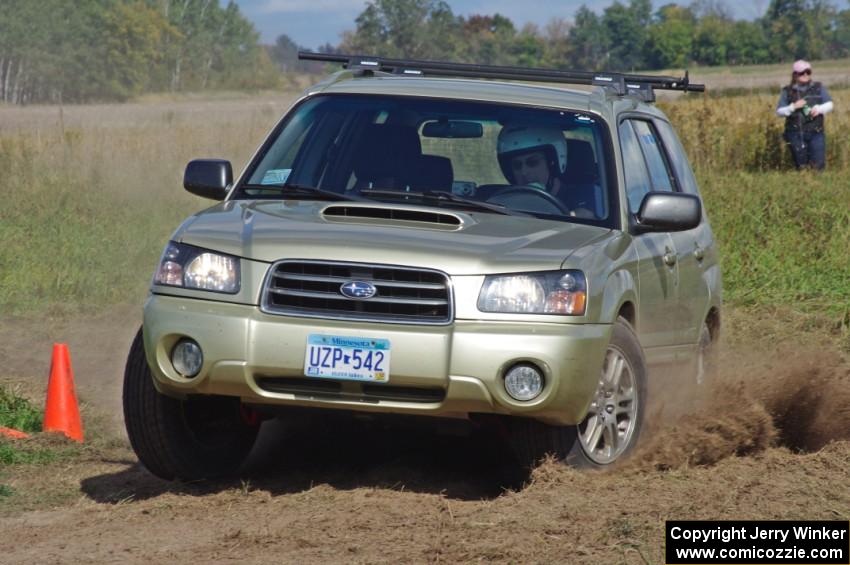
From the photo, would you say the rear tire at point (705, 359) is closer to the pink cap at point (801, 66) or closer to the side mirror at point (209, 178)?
the side mirror at point (209, 178)

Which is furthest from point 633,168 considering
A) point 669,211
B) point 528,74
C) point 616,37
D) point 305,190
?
point 616,37

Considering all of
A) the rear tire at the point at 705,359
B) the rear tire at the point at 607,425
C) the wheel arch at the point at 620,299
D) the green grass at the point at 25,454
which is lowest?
the green grass at the point at 25,454

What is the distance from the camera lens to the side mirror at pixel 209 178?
6.62 metres

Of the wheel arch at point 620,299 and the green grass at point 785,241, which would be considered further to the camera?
the green grass at point 785,241

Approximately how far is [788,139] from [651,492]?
1543 centimetres

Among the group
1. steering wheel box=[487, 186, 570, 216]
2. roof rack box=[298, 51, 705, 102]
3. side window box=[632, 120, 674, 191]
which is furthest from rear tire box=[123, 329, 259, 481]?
side window box=[632, 120, 674, 191]

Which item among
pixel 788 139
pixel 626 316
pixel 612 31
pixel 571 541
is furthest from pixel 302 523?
pixel 612 31

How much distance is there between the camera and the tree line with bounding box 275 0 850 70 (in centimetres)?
4497

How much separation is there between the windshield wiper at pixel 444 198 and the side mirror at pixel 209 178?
2.28ft

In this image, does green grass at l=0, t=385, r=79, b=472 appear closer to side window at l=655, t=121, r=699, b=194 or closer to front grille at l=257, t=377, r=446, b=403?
front grille at l=257, t=377, r=446, b=403

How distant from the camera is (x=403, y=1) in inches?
1753

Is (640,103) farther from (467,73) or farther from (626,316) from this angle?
(626,316)

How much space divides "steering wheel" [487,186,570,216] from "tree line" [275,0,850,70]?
36.2 m

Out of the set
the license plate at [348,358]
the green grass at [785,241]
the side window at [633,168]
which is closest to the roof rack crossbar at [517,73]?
the side window at [633,168]
